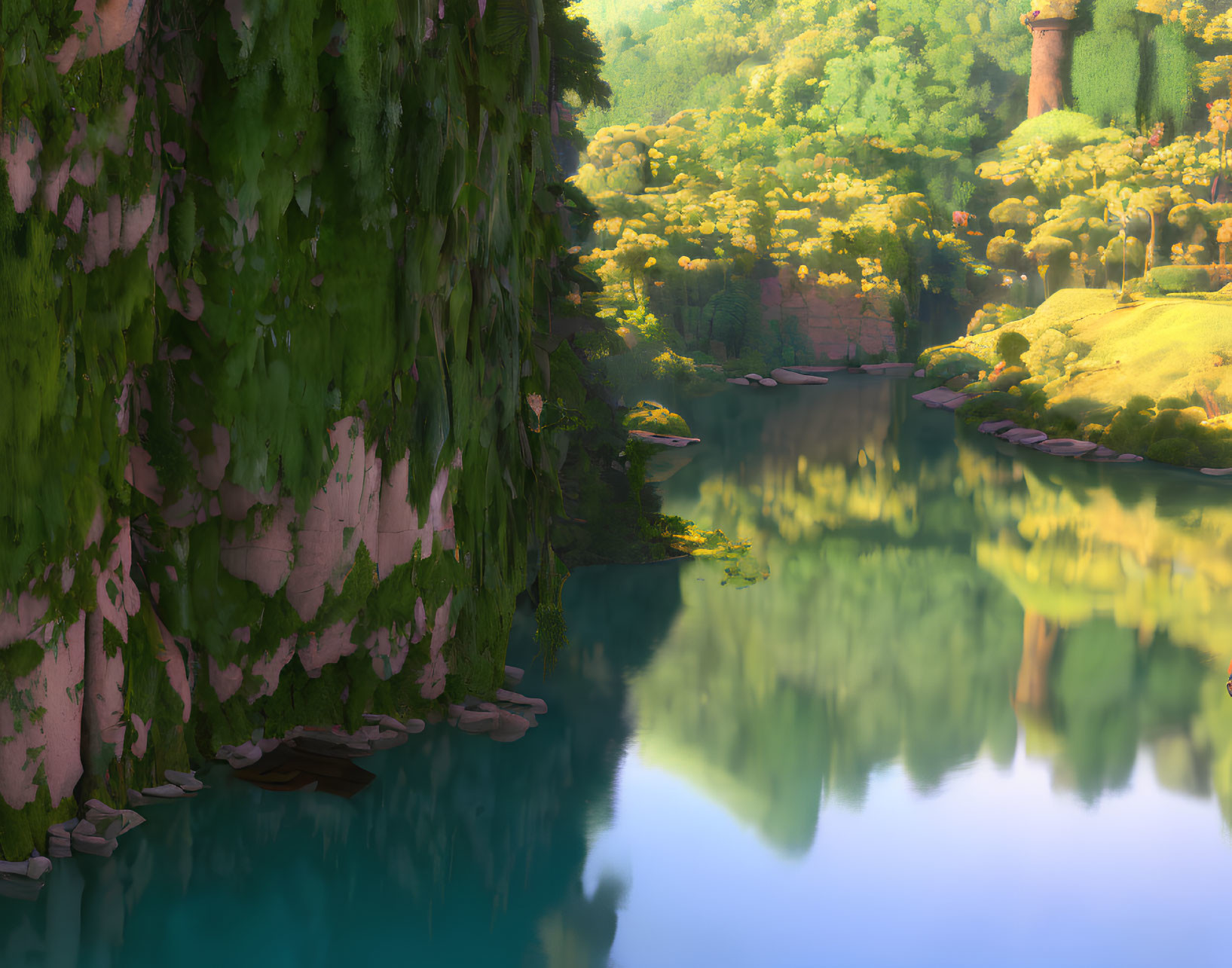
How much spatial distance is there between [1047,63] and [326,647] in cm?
2863

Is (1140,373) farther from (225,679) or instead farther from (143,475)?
(143,475)

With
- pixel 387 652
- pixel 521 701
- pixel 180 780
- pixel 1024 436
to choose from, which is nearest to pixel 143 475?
pixel 180 780

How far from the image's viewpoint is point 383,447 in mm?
5570

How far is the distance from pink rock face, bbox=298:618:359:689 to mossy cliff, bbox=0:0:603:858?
0.06 ft

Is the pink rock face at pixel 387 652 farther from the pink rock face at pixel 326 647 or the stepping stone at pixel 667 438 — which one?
the stepping stone at pixel 667 438

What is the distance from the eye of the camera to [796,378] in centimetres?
2505

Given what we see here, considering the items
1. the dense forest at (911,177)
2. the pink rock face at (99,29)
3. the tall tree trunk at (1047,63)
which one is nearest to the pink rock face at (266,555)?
the pink rock face at (99,29)

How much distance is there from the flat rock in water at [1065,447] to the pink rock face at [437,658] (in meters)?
12.6

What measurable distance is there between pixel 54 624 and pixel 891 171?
27.8m

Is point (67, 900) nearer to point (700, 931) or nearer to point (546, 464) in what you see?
point (700, 931)

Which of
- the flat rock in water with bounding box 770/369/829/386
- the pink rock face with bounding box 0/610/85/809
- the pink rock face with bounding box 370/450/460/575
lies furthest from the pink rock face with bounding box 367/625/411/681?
the flat rock in water with bounding box 770/369/829/386

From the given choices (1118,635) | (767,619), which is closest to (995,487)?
(1118,635)

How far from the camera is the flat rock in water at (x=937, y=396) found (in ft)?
70.7

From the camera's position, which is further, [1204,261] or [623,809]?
[1204,261]
